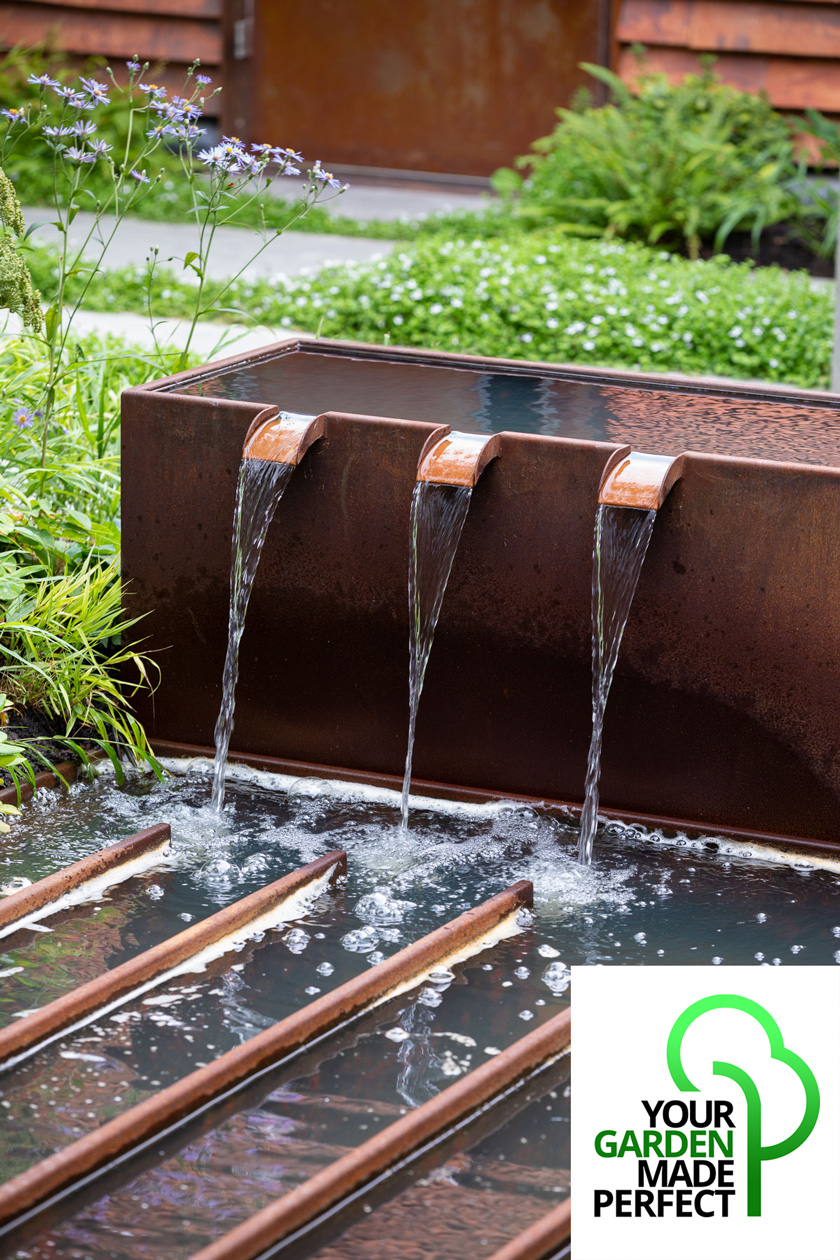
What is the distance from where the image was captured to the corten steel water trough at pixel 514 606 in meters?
3.20

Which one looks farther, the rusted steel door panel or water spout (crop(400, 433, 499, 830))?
the rusted steel door panel

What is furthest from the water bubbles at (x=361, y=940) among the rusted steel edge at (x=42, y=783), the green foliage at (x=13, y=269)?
the green foliage at (x=13, y=269)

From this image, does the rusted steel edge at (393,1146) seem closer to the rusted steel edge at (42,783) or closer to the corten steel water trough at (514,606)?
the corten steel water trough at (514,606)

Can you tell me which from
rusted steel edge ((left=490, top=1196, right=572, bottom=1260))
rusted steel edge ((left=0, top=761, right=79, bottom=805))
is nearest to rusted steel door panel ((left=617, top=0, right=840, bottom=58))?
rusted steel edge ((left=0, top=761, right=79, bottom=805))

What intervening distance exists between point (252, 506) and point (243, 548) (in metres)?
0.11

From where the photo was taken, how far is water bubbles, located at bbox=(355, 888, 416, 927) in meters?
2.98

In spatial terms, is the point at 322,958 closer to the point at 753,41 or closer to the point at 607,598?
the point at 607,598

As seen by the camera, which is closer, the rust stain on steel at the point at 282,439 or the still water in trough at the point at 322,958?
the still water in trough at the point at 322,958

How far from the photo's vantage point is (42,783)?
3498mm

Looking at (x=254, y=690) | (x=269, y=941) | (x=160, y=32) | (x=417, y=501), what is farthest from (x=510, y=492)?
(x=160, y=32)

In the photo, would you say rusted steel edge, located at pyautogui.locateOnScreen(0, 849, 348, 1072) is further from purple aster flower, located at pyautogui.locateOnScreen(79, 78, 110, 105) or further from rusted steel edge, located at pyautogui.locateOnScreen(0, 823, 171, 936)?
purple aster flower, located at pyautogui.locateOnScreen(79, 78, 110, 105)

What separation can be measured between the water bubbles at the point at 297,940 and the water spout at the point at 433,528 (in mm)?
567

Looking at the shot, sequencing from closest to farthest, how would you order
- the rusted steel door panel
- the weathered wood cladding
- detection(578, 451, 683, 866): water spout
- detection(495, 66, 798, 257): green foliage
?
detection(578, 451, 683, 866): water spout → detection(495, 66, 798, 257): green foliage → the rusted steel door panel → the weathered wood cladding

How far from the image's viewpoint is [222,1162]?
7.35 ft
